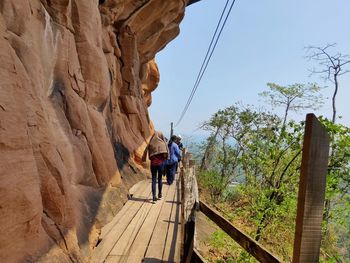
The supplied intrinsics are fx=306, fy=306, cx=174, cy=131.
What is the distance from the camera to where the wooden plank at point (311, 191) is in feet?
4.95

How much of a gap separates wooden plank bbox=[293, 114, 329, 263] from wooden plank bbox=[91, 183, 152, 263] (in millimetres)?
3349

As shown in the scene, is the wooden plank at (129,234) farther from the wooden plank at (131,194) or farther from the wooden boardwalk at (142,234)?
the wooden plank at (131,194)

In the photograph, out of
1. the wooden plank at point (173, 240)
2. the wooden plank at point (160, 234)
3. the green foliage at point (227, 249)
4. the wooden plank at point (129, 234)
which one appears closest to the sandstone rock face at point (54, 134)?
the wooden plank at point (129, 234)

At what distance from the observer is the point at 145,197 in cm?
840

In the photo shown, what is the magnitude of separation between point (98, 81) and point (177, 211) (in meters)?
3.64

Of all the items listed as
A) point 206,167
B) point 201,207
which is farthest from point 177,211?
point 206,167

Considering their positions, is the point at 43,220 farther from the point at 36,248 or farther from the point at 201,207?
the point at 201,207

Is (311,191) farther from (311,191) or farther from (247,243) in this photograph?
(247,243)

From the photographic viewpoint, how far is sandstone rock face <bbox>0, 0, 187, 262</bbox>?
2.89m

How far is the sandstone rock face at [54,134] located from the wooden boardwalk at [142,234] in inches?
9.6

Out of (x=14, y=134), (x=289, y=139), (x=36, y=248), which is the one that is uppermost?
(x=289, y=139)

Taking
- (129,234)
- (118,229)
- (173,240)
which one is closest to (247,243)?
(173,240)

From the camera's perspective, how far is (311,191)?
1.53 metres

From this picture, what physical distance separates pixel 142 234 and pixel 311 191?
14.4ft
